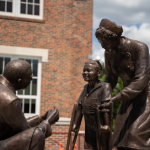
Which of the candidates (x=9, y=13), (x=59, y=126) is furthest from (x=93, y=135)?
(x=9, y=13)

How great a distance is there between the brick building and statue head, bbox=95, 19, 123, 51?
9.51 m

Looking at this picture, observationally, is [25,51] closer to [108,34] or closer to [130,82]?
[130,82]

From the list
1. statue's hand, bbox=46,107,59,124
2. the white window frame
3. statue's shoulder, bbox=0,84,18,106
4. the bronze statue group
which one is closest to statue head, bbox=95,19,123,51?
the bronze statue group

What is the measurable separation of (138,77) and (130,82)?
0.28 m

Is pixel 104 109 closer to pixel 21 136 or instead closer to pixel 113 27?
pixel 113 27

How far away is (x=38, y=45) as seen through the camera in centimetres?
1414

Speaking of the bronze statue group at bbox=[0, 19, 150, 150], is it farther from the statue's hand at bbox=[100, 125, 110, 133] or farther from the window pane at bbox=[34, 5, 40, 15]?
the window pane at bbox=[34, 5, 40, 15]

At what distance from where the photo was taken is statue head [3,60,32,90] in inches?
127

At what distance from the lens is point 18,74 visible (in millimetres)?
3219

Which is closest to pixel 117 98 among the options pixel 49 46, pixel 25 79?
pixel 25 79

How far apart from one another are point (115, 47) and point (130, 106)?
809mm

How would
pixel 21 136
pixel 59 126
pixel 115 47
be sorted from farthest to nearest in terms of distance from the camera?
pixel 59 126, pixel 115 47, pixel 21 136

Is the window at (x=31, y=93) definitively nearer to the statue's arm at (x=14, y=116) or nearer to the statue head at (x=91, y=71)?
the statue head at (x=91, y=71)

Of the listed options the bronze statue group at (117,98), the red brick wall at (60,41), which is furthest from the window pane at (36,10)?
the bronze statue group at (117,98)
